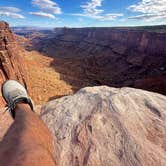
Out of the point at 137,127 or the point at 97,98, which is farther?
the point at 97,98

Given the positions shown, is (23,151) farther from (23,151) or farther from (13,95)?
(13,95)

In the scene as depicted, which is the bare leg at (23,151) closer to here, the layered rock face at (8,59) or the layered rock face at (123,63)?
the layered rock face at (8,59)

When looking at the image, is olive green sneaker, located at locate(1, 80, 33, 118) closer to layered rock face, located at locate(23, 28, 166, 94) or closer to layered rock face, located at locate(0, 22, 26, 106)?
layered rock face, located at locate(0, 22, 26, 106)

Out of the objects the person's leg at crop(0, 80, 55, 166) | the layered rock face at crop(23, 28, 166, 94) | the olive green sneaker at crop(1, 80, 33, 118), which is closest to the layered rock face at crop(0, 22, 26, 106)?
the layered rock face at crop(23, 28, 166, 94)

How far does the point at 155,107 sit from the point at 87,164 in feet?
4.94

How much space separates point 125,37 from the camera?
41.8m

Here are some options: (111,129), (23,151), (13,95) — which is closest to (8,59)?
(13,95)

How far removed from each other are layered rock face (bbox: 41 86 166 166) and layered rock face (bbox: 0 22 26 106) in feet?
35.5

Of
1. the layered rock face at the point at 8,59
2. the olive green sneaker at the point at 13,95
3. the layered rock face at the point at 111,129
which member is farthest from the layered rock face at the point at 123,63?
the olive green sneaker at the point at 13,95

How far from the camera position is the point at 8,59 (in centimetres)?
1447

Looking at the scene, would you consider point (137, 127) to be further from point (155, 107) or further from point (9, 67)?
point (9, 67)

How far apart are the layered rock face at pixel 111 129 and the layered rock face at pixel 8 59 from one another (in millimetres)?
10824

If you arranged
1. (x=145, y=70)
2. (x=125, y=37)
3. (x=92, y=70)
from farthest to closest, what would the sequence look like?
1. (x=125, y=37)
2. (x=92, y=70)
3. (x=145, y=70)

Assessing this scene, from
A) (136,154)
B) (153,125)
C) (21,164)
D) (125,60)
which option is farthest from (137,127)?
(125,60)
